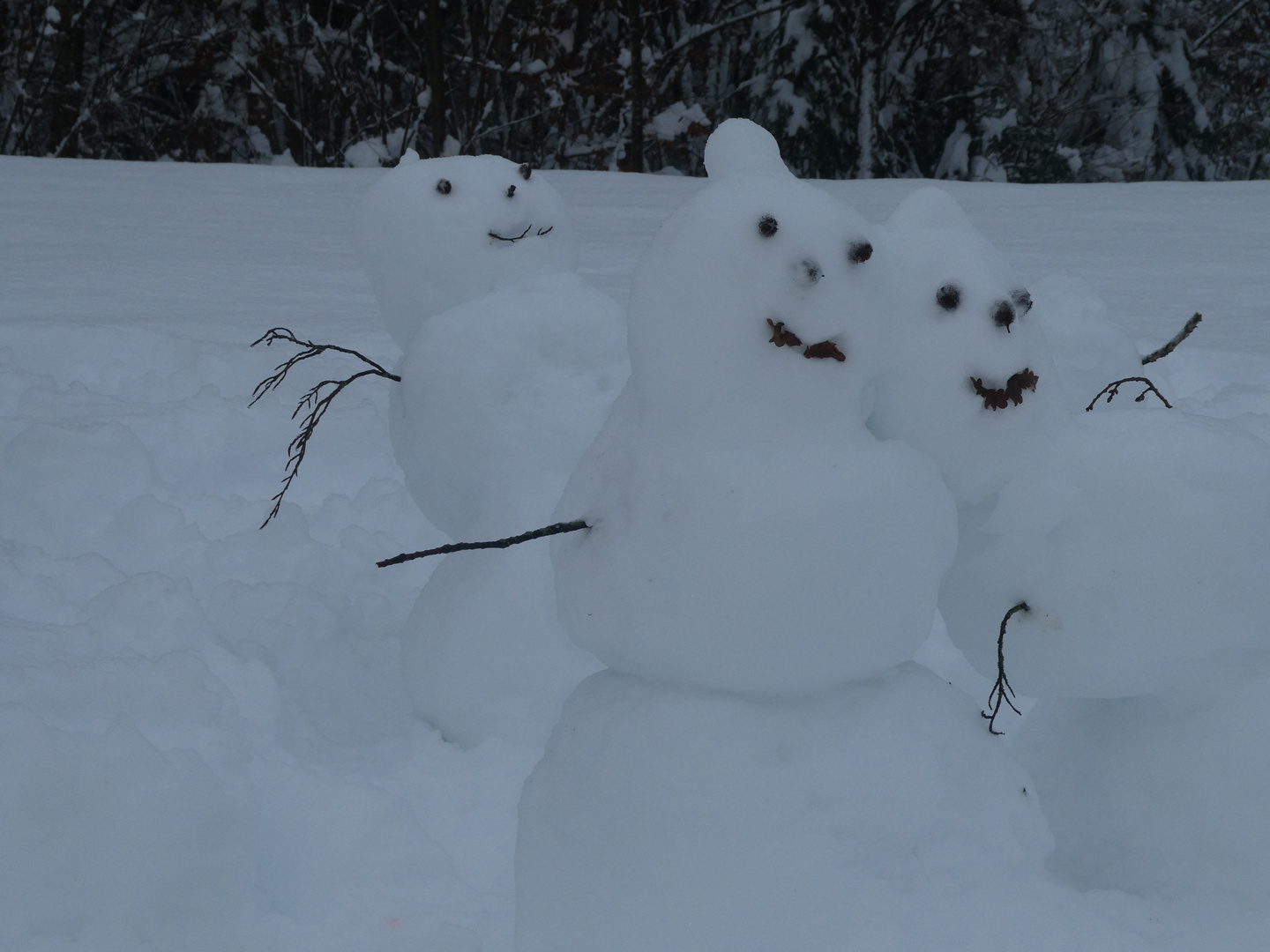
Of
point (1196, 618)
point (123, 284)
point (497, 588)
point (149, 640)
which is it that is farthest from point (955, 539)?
point (123, 284)

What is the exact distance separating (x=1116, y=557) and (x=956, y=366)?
28 centimetres

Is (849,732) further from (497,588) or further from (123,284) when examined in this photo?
(123,284)

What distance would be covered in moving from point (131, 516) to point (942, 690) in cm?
198

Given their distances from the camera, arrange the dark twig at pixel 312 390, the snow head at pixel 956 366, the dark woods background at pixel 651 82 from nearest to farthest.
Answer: the snow head at pixel 956 366
the dark twig at pixel 312 390
the dark woods background at pixel 651 82

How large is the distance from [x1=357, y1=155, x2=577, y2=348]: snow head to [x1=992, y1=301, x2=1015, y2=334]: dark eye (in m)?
1.20

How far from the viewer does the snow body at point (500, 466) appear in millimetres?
2162

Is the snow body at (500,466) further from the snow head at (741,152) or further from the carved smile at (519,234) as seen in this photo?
the snow head at (741,152)

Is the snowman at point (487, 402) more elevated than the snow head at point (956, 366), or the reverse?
the snow head at point (956, 366)

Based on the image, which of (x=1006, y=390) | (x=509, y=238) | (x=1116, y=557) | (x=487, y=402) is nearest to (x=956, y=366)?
(x=1006, y=390)

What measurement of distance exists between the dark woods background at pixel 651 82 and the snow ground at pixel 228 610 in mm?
5569

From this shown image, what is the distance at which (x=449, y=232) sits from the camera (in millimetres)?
2365

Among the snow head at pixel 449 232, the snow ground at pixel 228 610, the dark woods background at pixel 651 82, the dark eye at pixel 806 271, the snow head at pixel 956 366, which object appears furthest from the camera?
the dark woods background at pixel 651 82

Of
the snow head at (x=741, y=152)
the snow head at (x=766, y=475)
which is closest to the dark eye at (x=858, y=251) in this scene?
the snow head at (x=766, y=475)

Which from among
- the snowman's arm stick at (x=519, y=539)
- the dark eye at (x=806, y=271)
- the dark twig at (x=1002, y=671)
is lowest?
the dark twig at (x=1002, y=671)
